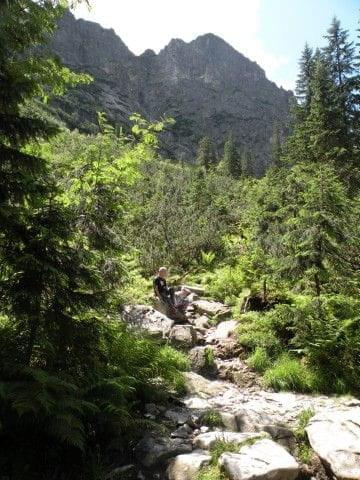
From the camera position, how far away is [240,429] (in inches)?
255

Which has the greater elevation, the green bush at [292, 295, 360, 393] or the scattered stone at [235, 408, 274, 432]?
the green bush at [292, 295, 360, 393]

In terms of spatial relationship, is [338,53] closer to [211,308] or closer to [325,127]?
[325,127]

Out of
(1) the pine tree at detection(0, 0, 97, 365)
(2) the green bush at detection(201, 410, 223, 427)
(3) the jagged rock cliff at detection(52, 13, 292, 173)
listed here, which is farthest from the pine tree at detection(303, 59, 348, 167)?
(3) the jagged rock cliff at detection(52, 13, 292, 173)

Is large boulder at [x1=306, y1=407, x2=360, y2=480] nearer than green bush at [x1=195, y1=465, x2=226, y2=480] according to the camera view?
No

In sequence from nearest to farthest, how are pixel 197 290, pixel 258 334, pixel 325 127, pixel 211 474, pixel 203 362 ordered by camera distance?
pixel 211 474, pixel 203 362, pixel 258 334, pixel 197 290, pixel 325 127

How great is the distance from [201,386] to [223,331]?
2.94 m

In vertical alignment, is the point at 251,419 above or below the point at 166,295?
below

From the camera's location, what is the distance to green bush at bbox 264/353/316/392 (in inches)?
320

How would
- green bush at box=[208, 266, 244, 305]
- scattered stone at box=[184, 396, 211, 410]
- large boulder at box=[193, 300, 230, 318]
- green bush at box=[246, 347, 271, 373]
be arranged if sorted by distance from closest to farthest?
scattered stone at box=[184, 396, 211, 410] < green bush at box=[246, 347, 271, 373] < large boulder at box=[193, 300, 230, 318] < green bush at box=[208, 266, 244, 305]

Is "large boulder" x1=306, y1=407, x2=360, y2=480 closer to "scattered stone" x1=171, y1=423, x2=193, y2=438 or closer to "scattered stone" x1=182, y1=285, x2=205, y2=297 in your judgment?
"scattered stone" x1=171, y1=423, x2=193, y2=438

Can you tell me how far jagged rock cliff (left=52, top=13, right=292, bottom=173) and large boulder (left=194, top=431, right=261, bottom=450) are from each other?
123 metres

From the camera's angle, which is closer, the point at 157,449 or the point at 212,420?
the point at 157,449

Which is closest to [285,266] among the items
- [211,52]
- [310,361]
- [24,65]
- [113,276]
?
[310,361]

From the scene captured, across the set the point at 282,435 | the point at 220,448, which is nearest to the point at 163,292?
the point at 282,435
